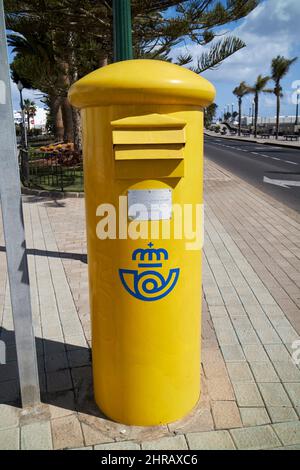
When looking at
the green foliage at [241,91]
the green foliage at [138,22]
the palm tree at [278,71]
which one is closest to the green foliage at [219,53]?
the green foliage at [138,22]

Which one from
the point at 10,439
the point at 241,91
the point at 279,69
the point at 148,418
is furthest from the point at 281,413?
the point at 241,91

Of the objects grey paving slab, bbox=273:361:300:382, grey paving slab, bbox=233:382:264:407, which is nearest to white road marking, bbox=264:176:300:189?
grey paving slab, bbox=273:361:300:382

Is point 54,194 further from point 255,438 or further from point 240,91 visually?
point 240,91

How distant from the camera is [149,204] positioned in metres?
2.13

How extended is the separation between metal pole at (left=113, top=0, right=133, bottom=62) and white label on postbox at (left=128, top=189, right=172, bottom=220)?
1.94 metres

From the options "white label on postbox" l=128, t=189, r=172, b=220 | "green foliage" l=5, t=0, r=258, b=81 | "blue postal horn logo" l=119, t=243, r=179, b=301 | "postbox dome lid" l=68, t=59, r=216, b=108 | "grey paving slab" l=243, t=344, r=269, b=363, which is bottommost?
"grey paving slab" l=243, t=344, r=269, b=363

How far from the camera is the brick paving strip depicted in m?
2.45

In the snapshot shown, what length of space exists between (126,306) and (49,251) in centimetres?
435

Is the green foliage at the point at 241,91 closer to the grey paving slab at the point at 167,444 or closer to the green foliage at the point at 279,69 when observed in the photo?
the green foliage at the point at 279,69

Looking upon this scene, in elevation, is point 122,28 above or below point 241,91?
below

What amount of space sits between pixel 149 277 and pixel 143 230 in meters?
0.26

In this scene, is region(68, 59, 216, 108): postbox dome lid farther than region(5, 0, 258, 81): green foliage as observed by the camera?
No

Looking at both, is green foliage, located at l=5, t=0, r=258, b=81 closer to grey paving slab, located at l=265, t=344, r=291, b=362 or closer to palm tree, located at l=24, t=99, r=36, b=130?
grey paving slab, located at l=265, t=344, r=291, b=362

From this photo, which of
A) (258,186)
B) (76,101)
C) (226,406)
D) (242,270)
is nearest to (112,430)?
(226,406)
